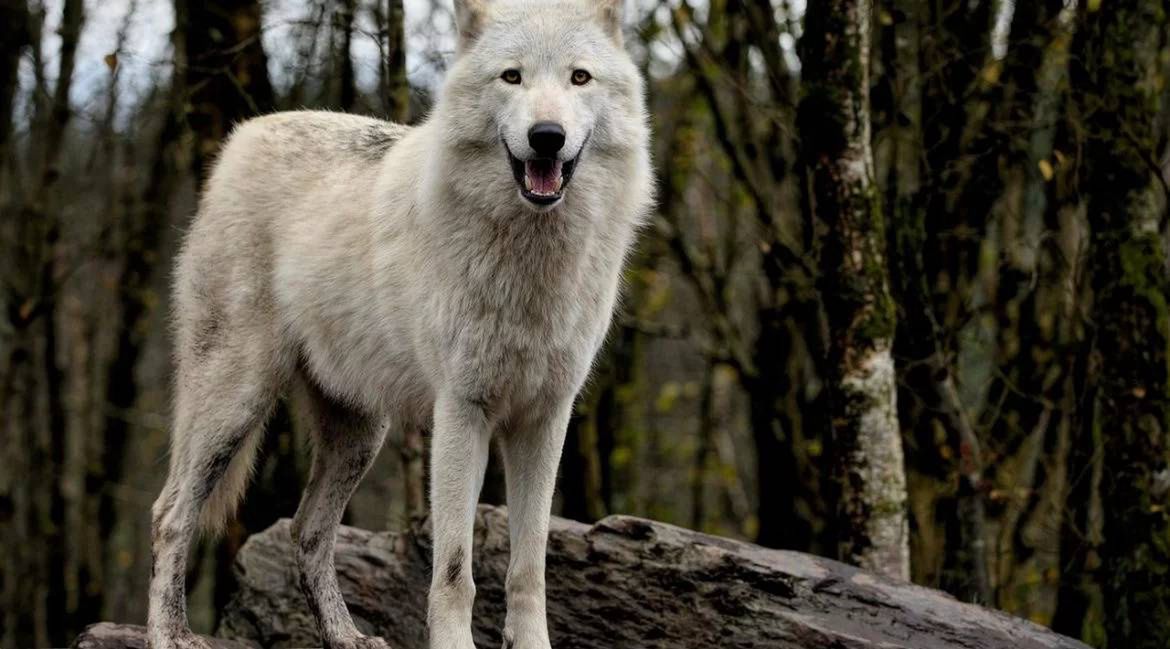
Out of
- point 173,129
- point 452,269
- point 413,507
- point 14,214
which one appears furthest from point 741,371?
point 14,214

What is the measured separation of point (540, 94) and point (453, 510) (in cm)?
150

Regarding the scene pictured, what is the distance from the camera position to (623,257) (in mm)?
5285

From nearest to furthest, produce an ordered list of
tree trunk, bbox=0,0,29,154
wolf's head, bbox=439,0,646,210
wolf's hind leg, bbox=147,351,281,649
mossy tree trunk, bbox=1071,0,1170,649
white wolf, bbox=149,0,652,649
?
wolf's head, bbox=439,0,646,210 < white wolf, bbox=149,0,652,649 < wolf's hind leg, bbox=147,351,281,649 < mossy tree trunk, bbox=1071,0,1170,649 < tree trunk, bbox=0,0,29,154

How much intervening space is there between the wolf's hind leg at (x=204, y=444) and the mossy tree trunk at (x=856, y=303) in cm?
254

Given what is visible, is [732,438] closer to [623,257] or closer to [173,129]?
[173,129]

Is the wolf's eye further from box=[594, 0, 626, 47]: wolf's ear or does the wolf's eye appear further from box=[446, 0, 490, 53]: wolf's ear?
box=[446, 0, 490, 53]: wolf's ear

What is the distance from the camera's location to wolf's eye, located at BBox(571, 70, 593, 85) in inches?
188

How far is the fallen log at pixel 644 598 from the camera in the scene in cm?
533

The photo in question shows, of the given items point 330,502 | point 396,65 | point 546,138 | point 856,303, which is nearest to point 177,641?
point 330,502

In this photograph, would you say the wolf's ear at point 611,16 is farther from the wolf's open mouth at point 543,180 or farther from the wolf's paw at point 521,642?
the wolf's paw at point 521,642

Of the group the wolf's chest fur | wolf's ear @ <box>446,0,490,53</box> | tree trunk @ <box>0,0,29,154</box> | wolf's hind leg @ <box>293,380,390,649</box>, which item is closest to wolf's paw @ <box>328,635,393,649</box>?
wolf's hind leg @ <box>293,380,390,649</box>

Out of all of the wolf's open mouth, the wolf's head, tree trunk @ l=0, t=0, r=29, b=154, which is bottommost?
the wolf's open mouth

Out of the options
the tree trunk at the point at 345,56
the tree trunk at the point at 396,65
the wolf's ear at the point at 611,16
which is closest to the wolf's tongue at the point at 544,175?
the wolf's ear at the point at 611,16

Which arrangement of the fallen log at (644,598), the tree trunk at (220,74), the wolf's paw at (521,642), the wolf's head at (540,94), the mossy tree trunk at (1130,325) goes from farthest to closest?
the tree trunk at (220,74), the mossy tree trunk at (1130,325), the fallen log at (644,598), the wolf's paw at (521,642), the wolf's head at (540,94)
